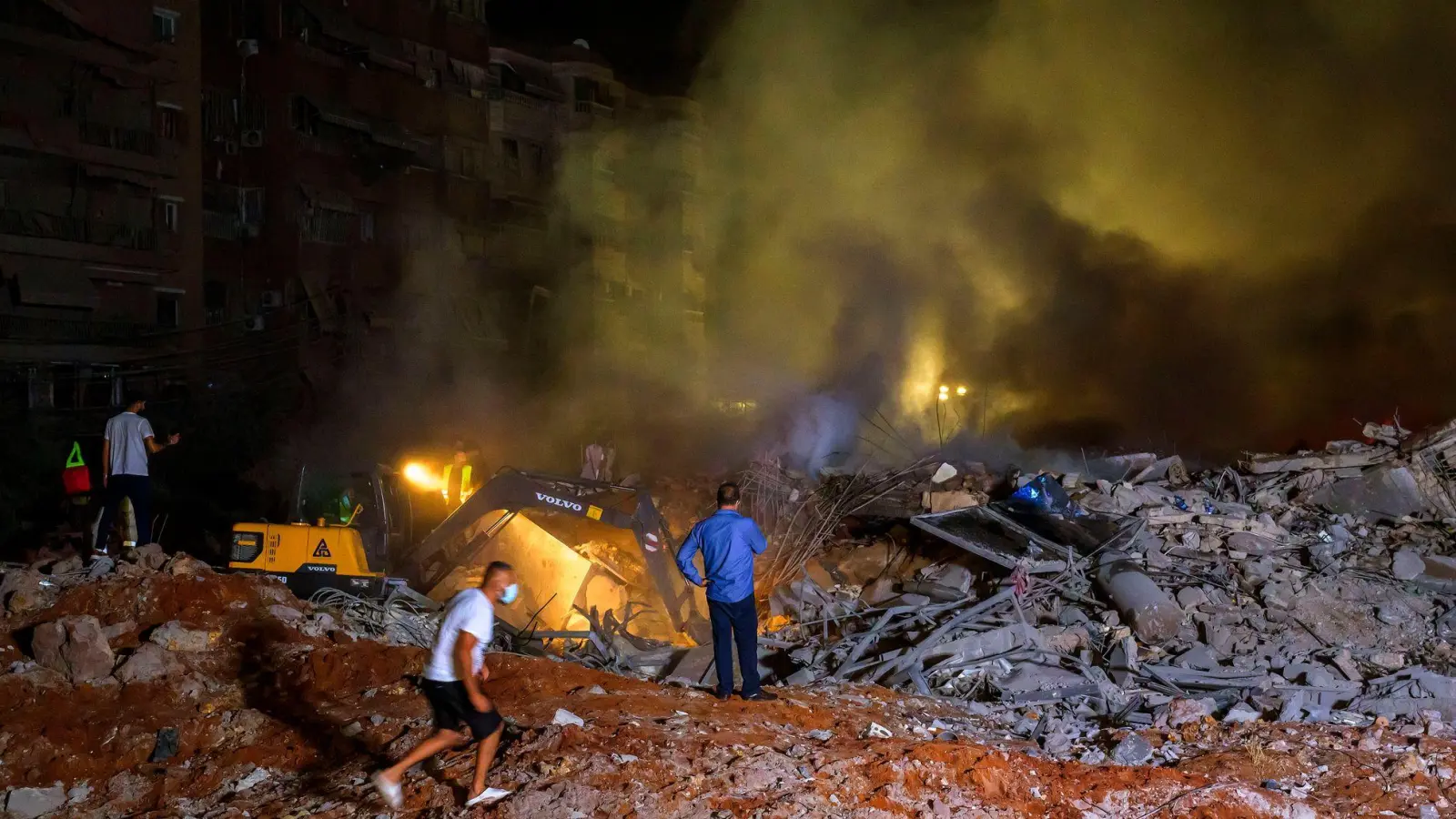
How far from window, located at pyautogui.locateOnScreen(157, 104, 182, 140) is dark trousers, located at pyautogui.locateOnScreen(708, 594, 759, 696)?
71.3 ft

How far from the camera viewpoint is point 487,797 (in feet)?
16.7

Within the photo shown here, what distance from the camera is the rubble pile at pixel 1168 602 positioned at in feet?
25.7

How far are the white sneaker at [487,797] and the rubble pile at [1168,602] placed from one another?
3.47 metres

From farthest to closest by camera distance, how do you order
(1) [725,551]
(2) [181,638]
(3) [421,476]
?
(3) [421,476], (2) [181,638], (1) [725,551]

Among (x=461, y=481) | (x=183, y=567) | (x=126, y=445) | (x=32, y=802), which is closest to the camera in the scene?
(x=32, y=802)

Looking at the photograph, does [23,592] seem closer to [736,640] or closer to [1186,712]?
[736,640]

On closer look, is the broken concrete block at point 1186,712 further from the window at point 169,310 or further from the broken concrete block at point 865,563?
the window at point 169,310

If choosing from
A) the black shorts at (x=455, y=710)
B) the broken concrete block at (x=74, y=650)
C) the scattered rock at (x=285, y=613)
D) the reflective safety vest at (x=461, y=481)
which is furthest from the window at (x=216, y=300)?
the black shorts at (x=455, y=710)

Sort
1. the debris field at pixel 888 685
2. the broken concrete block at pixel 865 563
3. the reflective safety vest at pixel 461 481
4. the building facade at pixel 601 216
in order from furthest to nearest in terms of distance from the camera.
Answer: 1. the building facade at pixel 601 216
2. the broken concrete block at pixel 865 563
3. the reflective safety vest at pixel 461 481
4. the debris field at pixel 888 685

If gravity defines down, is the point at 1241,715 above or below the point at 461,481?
below

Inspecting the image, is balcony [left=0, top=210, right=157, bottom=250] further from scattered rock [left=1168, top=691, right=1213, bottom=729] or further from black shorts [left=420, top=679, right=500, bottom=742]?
scattered rock [left=1168, top=691, right=1213, bottom=729]

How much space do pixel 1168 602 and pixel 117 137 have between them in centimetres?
2263

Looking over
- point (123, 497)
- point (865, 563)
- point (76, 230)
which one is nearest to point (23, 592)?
point (123, 497)

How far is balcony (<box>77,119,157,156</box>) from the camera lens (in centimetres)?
2192
